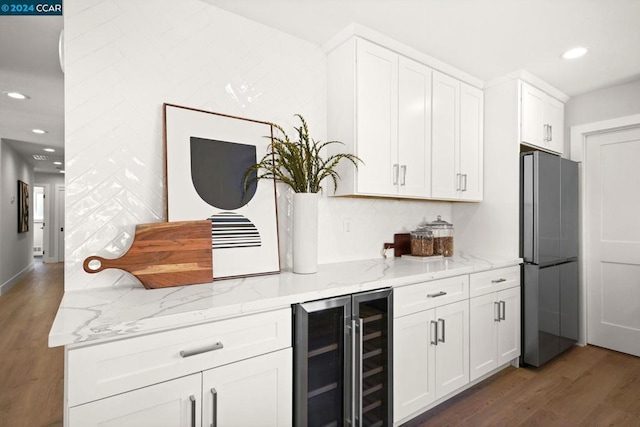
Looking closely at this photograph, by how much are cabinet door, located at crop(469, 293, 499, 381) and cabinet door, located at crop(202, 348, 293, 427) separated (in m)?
1.48

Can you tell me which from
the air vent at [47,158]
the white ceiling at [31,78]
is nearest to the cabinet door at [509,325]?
the white ceiling at [31,78]

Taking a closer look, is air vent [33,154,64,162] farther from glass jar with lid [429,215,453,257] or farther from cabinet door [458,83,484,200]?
cabinet door [458,83,484,200]

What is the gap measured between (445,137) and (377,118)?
0.76 m

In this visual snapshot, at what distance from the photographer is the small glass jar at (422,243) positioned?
2.71 m

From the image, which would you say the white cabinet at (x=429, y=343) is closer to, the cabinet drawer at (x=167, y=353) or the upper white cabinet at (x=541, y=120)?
the cabinet drawer at (x=167, y=353)

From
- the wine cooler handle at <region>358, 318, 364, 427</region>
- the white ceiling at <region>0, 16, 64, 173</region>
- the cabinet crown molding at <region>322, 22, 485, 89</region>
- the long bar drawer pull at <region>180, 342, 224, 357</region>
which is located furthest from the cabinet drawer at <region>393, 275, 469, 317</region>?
the white ceiling at <region>0, 16, 64, 173</region>

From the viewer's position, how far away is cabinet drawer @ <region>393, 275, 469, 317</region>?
1937mm

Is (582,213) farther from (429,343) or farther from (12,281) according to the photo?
(12,281)

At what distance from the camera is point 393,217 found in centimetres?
284

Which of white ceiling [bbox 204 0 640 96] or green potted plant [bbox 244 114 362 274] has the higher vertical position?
white ceiling [bbox 204 0 640 96]

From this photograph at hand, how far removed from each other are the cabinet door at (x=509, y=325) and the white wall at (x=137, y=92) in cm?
174

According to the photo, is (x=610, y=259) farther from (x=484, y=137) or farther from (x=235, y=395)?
(x=235, y=395)

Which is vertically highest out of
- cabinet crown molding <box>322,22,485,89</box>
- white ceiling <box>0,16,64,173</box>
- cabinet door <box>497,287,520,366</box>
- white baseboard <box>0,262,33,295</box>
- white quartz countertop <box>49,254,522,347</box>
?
white ceiling <box>0,16,64,173</box>

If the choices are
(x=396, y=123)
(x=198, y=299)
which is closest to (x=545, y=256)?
(x=396, y=123)
